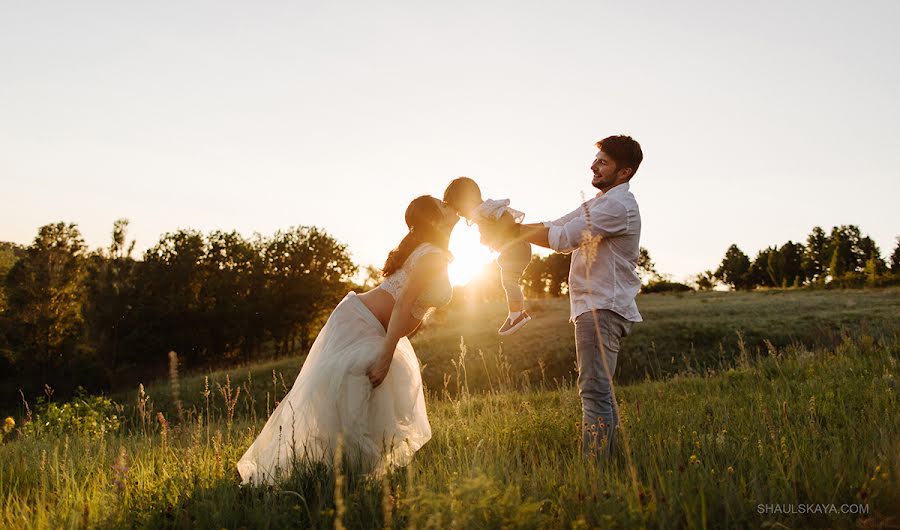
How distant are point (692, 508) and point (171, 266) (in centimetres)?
5122

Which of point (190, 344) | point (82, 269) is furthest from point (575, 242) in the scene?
point (190, 344)

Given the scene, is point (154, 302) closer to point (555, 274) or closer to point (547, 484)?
point (547, 484)

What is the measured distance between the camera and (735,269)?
9994cm

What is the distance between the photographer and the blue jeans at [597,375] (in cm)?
407

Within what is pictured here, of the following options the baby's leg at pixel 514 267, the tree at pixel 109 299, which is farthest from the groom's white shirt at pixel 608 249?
the tree at pixel 109 299

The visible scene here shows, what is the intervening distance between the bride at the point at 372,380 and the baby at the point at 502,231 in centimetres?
17

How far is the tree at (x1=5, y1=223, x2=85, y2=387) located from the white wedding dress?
40.1 metres

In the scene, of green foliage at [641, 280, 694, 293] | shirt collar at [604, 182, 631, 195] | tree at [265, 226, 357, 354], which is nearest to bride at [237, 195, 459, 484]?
shirt collar at [604, 182, 631, 195]

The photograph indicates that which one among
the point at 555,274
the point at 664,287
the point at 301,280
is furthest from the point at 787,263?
the point at 301,280

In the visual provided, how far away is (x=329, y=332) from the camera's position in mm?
4633

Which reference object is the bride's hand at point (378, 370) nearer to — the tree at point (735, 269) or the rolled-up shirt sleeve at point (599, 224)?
the rolled-up shirt sleeve at point (599, 224)

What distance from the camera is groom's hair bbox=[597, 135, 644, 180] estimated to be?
14.7 feet

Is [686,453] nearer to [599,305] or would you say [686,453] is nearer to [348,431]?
[599,305]

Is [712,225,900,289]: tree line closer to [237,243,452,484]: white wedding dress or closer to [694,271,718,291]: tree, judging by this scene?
[694,271,718,291]: tree
